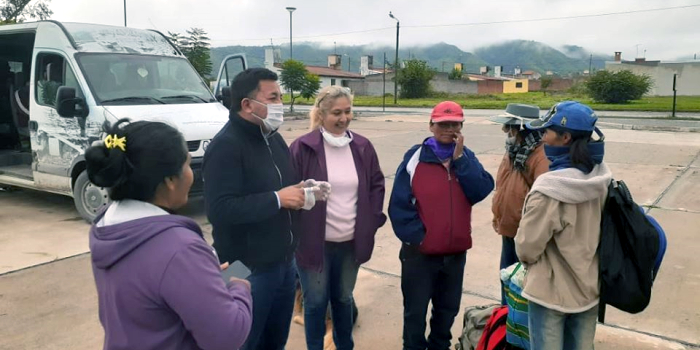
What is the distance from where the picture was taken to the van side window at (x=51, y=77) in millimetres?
7156

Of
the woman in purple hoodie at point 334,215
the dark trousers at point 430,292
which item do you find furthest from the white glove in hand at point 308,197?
the dark trousers at point 430,292

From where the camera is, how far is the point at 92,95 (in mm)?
6770

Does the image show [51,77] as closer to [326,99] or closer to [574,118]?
[326,99]

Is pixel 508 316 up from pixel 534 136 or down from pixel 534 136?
down

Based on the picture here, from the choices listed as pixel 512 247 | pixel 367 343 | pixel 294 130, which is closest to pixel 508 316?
pixel 512 247

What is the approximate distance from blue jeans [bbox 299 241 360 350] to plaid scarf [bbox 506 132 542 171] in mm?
1206

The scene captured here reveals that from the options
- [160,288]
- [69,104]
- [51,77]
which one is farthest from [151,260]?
[51,77]

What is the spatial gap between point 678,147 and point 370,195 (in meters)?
13.0

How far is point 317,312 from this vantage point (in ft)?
10.4

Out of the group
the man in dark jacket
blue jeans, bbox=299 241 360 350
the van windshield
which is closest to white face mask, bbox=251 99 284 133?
the man in dark jacket

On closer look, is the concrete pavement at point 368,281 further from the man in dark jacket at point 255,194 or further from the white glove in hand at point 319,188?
the white glove in hand at point 319,188

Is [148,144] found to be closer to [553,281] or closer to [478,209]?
[553,281]

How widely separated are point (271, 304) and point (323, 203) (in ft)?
2.17

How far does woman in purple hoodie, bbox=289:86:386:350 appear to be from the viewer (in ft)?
10.4
